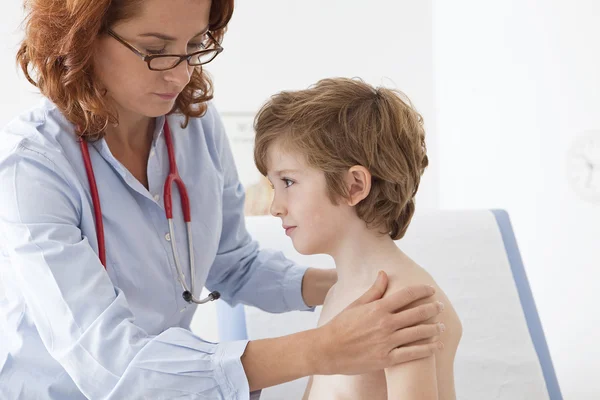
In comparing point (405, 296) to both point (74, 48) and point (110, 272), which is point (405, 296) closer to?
point (110, 272)

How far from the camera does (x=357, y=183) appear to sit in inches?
57.2

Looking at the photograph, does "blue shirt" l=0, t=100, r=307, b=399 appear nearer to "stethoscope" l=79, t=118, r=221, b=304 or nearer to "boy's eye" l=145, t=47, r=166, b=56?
"stethoscope" l=79, t=118, r=221, b=304

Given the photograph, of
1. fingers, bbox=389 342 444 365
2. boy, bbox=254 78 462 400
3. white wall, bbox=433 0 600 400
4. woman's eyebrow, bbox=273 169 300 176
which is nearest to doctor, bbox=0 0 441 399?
fingers, bbox=389 342 444 365

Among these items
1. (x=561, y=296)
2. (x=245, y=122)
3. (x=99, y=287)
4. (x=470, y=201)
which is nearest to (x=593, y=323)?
(x=561, y=296)

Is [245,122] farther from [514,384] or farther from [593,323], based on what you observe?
[514,384]

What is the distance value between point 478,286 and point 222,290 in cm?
82

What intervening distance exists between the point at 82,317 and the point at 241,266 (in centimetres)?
65

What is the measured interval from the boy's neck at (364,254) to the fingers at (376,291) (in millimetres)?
60

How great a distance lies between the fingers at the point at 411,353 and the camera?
48.6 inches

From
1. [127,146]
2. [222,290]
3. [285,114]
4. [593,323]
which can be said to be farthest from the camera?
[593,323]

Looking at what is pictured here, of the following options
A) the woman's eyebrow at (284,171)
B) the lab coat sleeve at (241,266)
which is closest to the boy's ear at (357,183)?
the woman's eyebrow at (284,171)

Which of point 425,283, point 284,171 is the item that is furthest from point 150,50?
point 425,283

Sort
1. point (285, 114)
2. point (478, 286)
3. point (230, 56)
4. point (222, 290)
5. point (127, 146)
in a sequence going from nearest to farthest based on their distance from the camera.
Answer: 1. point (285, 114)
2. point (127, 146)
3. point (222, 290)
4. point (478, 286)
5. point (230, 56)

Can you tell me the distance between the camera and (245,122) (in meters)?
3.97
